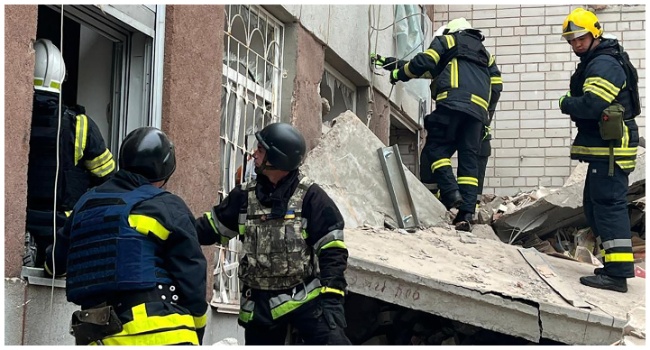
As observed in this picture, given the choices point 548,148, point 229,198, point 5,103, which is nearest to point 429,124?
point 229,198

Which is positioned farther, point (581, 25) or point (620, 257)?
point (581, 25)

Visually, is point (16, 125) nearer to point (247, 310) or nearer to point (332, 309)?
point (247, 310)

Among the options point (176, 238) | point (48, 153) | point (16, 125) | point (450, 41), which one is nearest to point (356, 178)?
point (450, 41)

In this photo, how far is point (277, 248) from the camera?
436 centimetres

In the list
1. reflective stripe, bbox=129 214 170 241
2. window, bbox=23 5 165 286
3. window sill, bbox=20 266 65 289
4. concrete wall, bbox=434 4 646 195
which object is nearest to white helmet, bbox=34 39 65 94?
window, bbox=23 5 165 286

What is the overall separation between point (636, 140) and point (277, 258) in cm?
287

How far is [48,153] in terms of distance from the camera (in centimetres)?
462

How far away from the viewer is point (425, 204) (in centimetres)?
729

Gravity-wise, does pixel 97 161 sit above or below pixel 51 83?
below

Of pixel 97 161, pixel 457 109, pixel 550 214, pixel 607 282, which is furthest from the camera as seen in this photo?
pixel 550 214

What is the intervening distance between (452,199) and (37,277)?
4.07 metres

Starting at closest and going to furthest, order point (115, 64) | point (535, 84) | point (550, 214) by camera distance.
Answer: point (115, 64)
point (550, 214)
point (535, 84)

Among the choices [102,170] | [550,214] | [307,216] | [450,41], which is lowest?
[307,216]

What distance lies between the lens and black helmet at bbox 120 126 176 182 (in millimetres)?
3723
